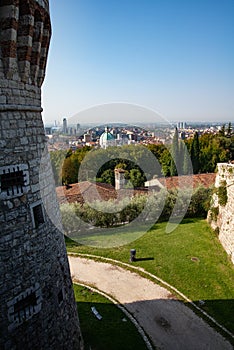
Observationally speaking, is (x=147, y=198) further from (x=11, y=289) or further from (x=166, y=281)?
(x=11, y=289)

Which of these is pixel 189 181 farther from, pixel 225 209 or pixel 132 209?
pixel 225 209

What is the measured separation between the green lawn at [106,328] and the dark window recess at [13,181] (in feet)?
20.3

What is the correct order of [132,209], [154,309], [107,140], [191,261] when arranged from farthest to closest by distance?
[107,140], [132,209], [191,261], [154,309]

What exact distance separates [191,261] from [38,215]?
1161cm

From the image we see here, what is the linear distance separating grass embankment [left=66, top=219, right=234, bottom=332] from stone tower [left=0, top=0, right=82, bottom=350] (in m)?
7.44

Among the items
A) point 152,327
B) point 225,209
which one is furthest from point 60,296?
point 225,209

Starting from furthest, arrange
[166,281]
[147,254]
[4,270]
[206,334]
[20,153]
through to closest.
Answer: [147,254] < [166,281] < [206,334] < [20,153] < [4,270]

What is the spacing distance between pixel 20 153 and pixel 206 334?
904 centimetres

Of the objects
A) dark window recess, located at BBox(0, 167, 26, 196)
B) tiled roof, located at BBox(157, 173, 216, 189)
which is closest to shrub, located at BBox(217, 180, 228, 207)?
tiled roof, located at BBox(157, 173, 216, 189)

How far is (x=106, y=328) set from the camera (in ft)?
32.3

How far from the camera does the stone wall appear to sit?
1617cm

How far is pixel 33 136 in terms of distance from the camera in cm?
602

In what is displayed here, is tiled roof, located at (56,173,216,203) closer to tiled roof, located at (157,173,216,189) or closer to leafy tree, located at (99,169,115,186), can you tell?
tiled roof, located at (157,173,216,189)

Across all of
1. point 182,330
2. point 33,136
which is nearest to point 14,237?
point 33,136
